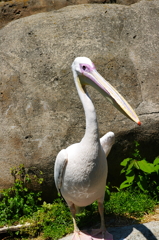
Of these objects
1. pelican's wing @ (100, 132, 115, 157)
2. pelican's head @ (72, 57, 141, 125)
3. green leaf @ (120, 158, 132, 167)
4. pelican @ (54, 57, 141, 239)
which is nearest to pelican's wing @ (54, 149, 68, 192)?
pelican @ (54, 57, 141, 239)

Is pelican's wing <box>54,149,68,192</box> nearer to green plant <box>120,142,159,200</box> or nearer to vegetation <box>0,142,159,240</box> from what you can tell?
vegetation <box>0,142,159,240</box>

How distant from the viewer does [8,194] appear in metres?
5.25

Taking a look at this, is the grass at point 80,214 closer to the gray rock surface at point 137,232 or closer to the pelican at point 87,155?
the gray rock surface at point 137,232

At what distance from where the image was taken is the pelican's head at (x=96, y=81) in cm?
358

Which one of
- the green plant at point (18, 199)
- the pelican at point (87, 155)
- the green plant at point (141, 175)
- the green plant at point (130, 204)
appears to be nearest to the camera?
the pelican at point (87, 155)

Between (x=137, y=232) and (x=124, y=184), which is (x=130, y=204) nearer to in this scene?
(x=124, y=184)

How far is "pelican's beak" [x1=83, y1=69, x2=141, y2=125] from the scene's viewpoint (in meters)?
3.50

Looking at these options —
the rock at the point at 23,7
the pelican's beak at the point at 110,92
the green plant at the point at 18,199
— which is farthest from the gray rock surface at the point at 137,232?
the rock at the point at 23,7

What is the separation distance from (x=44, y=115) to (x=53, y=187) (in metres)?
1.15

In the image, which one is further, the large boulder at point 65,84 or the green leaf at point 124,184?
the large boulder at point 65,84

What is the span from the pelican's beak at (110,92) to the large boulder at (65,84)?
1.67 meters

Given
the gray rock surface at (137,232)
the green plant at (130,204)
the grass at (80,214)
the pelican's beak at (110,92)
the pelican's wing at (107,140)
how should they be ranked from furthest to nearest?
the green plant at (130,204) → the grass at (80,214) → the pelican's wing at (107,140) → the gray rock surface at (137,232) → the pelican's beak at (110,92)

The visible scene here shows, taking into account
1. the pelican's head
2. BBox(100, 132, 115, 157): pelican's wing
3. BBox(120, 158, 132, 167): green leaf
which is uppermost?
the pelican's head

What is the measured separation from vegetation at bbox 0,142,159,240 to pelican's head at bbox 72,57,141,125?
70.6 inches
